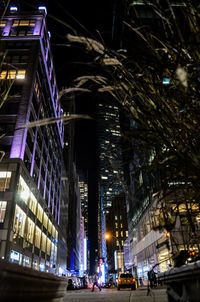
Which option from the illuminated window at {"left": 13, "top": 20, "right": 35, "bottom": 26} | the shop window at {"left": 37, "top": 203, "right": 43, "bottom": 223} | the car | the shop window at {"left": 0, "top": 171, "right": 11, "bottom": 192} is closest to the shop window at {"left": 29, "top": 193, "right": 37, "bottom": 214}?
the shop window at {"left": 37, "top": 203, "right": 43, "bottom": 223}

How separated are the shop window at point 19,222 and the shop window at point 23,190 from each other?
5.61 feet

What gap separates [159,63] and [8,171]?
28.8 meters

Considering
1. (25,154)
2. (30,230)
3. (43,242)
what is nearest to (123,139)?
(25,154)

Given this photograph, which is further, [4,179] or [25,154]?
[25,154]

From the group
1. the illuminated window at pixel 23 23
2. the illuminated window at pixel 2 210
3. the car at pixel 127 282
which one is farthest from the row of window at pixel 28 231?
the illuminated window at pixel 23 23

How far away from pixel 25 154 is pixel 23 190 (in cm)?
512

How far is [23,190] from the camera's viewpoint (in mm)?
30234

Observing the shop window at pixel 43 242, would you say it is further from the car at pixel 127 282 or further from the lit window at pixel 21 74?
the lit window at pixel 21 74

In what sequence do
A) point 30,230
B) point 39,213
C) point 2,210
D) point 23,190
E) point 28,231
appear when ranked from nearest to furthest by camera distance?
point 2,210 → point 23,190 → point 28,231 → point 30,230 → point 39,213

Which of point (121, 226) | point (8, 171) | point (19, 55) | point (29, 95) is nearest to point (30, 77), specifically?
point (29, 95)

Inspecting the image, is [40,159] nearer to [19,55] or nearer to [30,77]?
[30,77]

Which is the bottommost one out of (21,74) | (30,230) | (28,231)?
(28,231)

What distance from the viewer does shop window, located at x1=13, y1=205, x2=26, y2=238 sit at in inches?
1056

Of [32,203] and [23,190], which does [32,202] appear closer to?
[32,203]
